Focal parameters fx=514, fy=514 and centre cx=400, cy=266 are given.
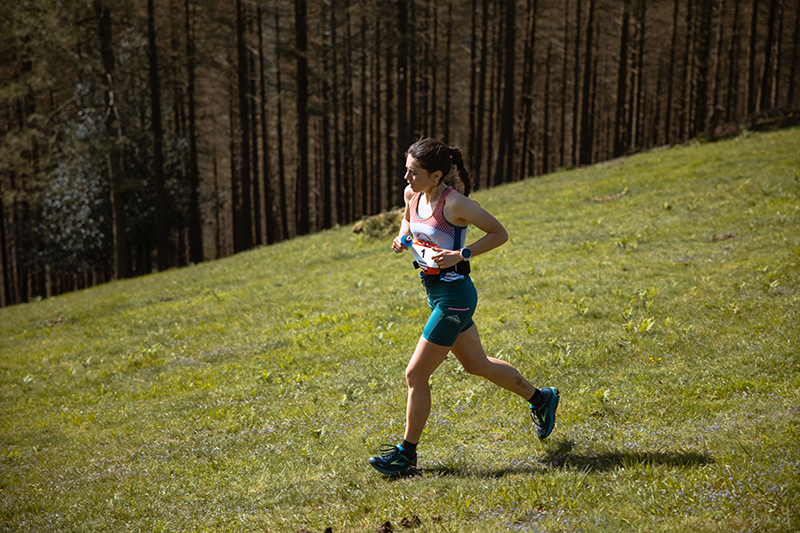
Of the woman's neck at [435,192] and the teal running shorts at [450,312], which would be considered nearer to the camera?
the teal running shorts at [450,312]

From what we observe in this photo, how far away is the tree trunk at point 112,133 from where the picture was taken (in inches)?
829

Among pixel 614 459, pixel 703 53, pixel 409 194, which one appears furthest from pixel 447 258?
pixel 703 53

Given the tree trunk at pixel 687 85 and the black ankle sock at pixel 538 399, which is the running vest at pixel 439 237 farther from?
the tree trunk at pixel 687 85

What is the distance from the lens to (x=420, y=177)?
12.6ft

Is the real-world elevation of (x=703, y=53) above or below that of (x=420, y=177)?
above

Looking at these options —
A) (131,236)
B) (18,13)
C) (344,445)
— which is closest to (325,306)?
(344,445)

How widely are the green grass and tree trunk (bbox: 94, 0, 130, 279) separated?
1179cm

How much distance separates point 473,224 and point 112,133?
2456 cm

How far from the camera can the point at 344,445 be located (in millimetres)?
4824

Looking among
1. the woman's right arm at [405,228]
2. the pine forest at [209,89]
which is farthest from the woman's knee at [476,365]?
the pine forest at [209,89]

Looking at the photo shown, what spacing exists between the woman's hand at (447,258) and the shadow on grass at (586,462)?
5.52 ft

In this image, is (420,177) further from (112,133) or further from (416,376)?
(112,133)

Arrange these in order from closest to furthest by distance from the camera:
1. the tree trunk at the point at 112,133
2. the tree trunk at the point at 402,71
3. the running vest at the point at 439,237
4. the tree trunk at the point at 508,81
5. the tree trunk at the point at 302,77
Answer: the running vest at the point at 439,237 < the tree trunk at the point at 112,133 < the tree trunk at the point at 402,71 < the tree trunk at the point at 508,81 < the tree trunk at the point at 302,77

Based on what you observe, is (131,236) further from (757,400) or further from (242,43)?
(757,400)
